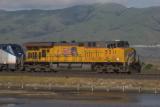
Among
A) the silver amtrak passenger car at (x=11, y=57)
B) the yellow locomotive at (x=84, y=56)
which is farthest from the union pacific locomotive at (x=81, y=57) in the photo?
the silver amtrak passenger car at (x=11, y=57)

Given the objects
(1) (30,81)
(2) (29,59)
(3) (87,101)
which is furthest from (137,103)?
(2) (29,59)

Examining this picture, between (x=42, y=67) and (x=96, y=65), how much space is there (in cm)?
642

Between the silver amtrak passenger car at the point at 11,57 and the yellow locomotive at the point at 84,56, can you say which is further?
the silver amtrak passenger car at the point at 11,57

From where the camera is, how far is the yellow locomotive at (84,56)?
58.8 metres

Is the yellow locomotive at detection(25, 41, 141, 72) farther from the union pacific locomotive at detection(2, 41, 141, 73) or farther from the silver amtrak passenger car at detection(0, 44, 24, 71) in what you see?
the silver amtrak passenger car at detection(0, 44, 24, 71)

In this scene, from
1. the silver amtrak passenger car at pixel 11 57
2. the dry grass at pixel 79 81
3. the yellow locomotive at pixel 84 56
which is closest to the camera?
the dry grass at pixel 79 81

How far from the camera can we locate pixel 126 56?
5919 centimetres

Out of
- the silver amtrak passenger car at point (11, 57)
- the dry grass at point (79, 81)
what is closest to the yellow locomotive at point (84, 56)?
the silver amtrak passenger car at point (11, 57)

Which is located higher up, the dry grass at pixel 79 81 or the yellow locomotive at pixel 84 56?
the yellow locomotive at pixel 84 56

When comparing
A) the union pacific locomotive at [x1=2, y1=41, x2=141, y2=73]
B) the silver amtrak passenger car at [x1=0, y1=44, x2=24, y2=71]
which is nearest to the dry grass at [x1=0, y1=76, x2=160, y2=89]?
the union pacific locomotive at [x1=2, y1=41, x2=141, y2=73]

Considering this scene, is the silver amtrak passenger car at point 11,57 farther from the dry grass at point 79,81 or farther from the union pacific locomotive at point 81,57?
the dry grass at point 79,81

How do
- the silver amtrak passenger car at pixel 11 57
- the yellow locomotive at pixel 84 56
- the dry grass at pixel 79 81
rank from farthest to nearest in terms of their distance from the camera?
the silver amtrak passenger car at pixel 11 57, the yellow locomotive at pixel 84 56, the dry grass at pixel 79 81

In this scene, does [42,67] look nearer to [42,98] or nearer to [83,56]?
[83,56]

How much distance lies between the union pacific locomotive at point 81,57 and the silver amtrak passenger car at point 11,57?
124mm
